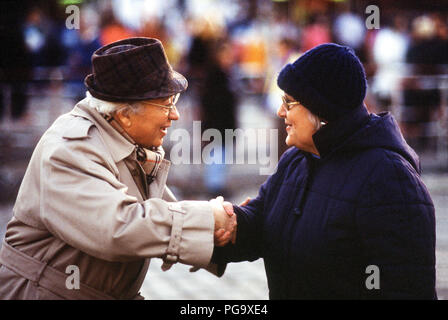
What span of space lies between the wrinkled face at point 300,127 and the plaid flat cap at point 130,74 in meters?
0.60

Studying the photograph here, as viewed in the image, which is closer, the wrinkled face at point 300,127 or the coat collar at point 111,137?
the coat collar at point 111,137

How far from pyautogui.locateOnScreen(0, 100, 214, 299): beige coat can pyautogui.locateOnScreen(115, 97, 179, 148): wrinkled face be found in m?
0.12

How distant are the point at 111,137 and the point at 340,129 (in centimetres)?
109

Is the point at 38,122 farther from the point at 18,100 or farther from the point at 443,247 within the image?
the point at 443,247

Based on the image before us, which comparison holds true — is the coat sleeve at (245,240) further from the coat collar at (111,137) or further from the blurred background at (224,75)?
→ the blurred background at (224,75)

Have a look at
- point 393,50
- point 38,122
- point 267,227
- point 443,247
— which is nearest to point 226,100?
point 38,122

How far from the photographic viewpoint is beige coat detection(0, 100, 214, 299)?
306 cm

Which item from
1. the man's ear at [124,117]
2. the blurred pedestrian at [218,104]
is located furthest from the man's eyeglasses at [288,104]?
the blurred pedestrian at [218,104]

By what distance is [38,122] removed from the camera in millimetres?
11148

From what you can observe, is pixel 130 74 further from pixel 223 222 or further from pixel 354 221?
pixel 354 221

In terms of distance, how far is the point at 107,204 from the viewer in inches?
120

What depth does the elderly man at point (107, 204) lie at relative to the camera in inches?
121

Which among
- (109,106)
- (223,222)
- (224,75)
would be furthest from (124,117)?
(224,75)

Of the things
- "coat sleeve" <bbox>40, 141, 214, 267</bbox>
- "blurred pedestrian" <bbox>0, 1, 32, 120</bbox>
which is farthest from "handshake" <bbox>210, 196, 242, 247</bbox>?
"blurred pedestrian" <bbox>0, 1, 32, 120</bbox>
